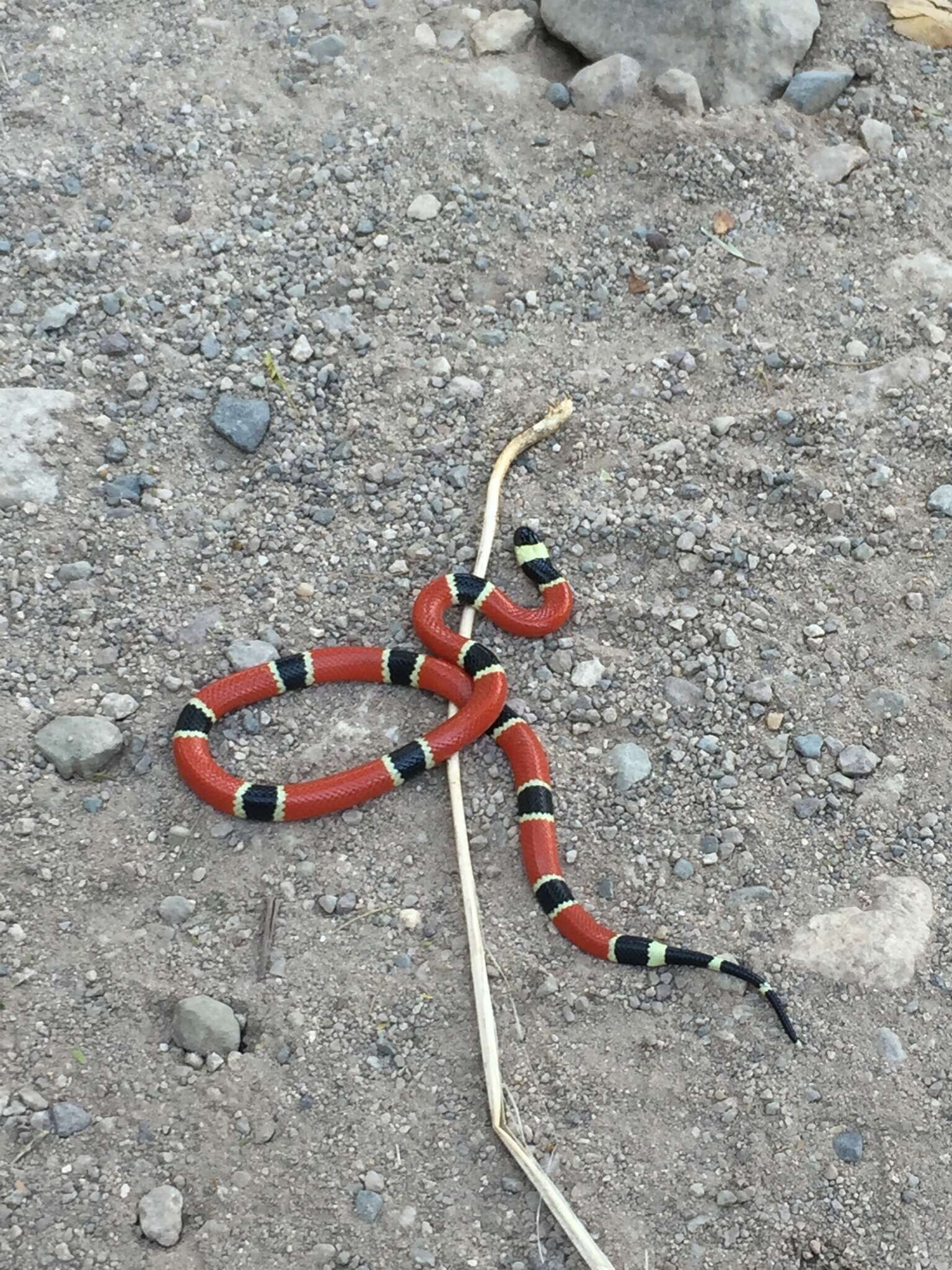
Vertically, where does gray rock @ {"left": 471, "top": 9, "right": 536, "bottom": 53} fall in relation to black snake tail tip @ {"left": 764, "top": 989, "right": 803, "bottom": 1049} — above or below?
above

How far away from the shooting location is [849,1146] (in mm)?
4230

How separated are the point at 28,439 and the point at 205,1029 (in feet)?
9.64

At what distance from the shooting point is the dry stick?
4043 mm

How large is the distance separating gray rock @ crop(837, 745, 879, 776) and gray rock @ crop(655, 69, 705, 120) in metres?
3.97

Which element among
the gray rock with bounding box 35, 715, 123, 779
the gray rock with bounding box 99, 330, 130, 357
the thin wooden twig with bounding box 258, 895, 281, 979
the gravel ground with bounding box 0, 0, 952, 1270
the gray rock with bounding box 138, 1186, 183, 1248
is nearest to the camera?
the gray rock with bounding box 138, 1186, 183, 1248

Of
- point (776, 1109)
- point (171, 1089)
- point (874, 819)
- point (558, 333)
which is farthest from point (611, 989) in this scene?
point (558, 333)

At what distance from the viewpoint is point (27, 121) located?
666cm

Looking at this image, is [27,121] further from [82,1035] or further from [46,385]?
[82,1035]

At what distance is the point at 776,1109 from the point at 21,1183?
260cm

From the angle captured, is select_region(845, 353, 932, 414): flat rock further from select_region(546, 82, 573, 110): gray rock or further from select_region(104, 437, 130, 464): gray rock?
select_region(104, 437, 130, 464): gray rock

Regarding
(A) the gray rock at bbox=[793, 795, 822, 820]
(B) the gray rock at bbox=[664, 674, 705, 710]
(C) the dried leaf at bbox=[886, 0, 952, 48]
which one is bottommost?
(A) the gray rock at bbox=[793, 795, 822, 820]

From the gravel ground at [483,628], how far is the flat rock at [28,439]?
0.02 meters

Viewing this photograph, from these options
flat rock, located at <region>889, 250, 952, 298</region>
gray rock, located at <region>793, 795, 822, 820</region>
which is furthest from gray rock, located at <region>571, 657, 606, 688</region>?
flat rock, located at <region>889, 250, 952, 298</region>

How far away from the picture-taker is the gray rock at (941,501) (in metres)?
5.89
